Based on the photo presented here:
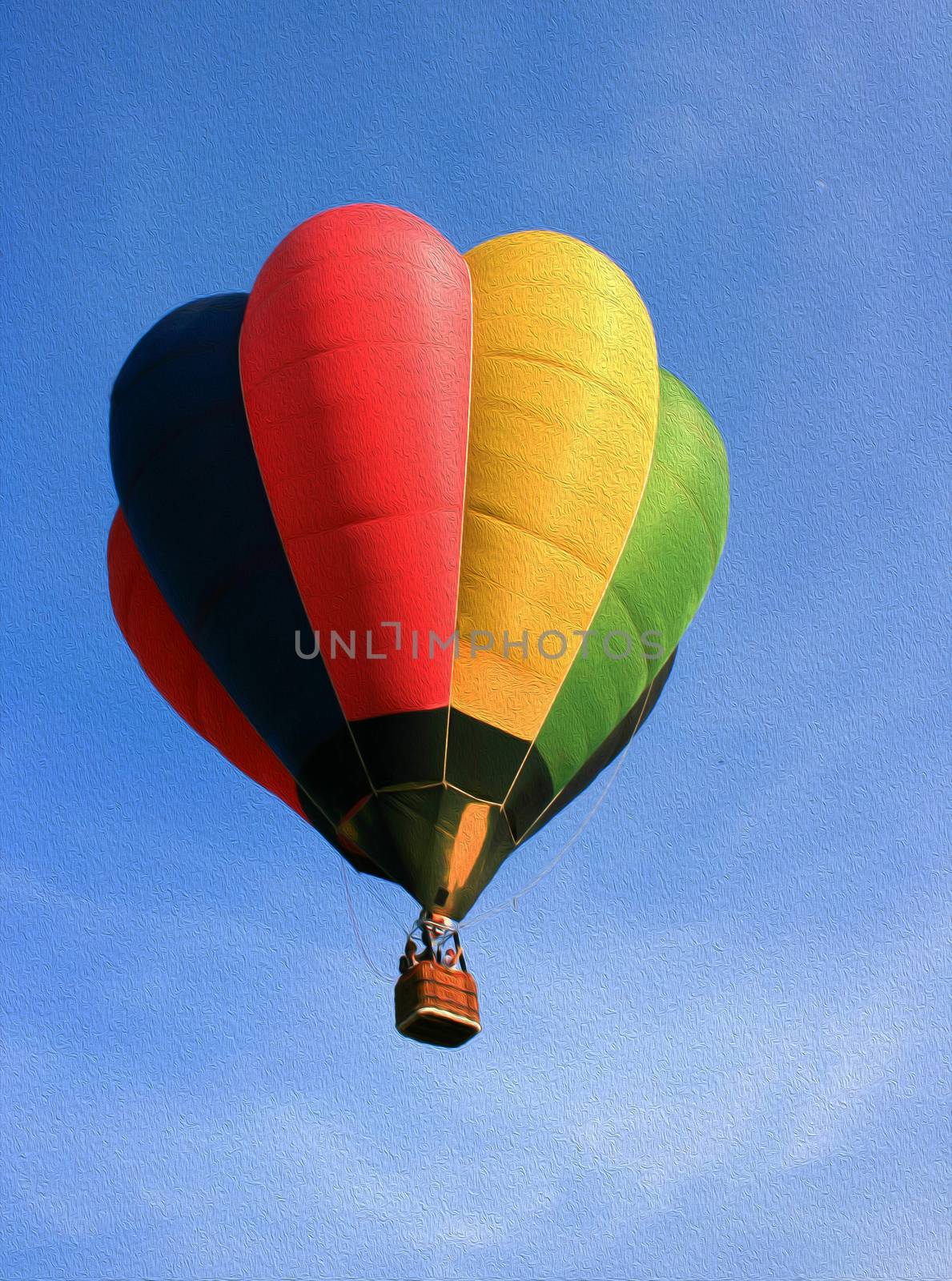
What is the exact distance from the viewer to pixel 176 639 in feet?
41.8

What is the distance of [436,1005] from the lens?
10.5 m

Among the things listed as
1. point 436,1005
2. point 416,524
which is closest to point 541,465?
point 416,524

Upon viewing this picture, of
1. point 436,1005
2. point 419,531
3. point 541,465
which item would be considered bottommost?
point 436,1005

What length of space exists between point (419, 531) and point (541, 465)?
93 centimetres

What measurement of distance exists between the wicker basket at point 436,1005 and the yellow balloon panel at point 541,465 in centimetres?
161

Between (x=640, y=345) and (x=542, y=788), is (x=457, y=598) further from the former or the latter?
(x=640, y=345)

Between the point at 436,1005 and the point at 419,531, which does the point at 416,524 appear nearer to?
the point at 419,531

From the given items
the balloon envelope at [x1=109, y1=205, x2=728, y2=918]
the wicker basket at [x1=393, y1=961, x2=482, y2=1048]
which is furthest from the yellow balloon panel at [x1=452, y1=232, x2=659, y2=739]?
the wicker basket at [x1=393, y1=961, x2=482, y2=1048]

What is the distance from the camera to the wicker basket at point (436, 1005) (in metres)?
10.5

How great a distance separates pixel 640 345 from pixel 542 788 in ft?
10.3

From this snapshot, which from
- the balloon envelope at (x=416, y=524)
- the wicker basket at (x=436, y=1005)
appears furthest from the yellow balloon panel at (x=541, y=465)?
the wicker basket at (x=436, y=1005)

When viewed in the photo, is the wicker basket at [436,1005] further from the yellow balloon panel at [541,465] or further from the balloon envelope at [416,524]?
the yellow balloon panel at [541,465]

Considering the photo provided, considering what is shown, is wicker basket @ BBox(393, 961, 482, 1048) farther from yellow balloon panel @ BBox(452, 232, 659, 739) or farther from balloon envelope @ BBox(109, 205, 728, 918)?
yellow balloon panel @ BBox(452, 232, 659, 739)

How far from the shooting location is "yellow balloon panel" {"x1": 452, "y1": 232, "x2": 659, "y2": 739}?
11328 mm
